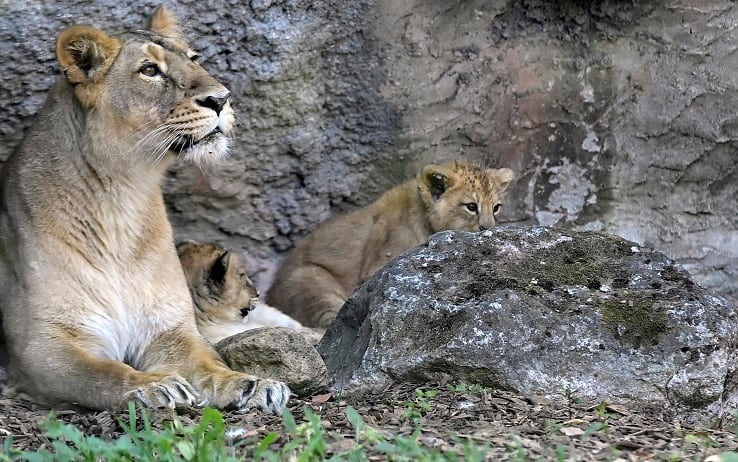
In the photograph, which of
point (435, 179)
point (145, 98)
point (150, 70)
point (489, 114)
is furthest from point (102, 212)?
point (489, 114)

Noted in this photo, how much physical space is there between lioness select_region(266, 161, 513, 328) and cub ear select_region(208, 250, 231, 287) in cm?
95

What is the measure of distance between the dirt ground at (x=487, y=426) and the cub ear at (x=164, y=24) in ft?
5.98

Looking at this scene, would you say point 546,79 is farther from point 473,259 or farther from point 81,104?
point 81,104

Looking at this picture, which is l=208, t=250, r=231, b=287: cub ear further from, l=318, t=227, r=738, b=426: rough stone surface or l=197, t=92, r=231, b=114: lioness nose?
l=197, t=92, r=231, b=114: lioness nose

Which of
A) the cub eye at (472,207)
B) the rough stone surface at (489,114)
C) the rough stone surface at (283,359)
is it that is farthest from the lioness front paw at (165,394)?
the cub eye at (472,207)

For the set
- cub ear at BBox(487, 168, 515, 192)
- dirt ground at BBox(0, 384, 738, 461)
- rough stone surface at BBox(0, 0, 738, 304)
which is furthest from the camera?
cub ear at BBox(487, 168, 515, 192)

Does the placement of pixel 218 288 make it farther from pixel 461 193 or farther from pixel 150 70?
pixel 461 193

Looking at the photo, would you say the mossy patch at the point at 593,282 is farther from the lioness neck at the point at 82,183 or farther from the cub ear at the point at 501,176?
the cub ear at the point at 501,176

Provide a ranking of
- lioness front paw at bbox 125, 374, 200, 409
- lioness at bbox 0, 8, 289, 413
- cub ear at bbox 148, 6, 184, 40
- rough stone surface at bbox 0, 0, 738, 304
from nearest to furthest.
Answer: lioness front paw at bbox 125, 374, 200, 409 < lioness at bbox 0, 8, 289, 413 < cub ear at bbox 148, 6, 184, 40 < rough stone surface at bbox 0, 0, 738, 304

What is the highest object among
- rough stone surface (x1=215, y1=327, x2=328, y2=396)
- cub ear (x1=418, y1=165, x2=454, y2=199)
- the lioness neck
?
the lioness neck

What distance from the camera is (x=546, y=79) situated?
24.1ft

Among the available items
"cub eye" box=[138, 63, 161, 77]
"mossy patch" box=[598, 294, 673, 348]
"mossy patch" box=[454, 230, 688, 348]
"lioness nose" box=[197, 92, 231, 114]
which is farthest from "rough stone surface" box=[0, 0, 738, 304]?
"mossy patch" box=[598, 294, 673, 348]

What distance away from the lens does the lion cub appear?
19.8 ft

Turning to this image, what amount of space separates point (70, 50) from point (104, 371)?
4.50 ft
